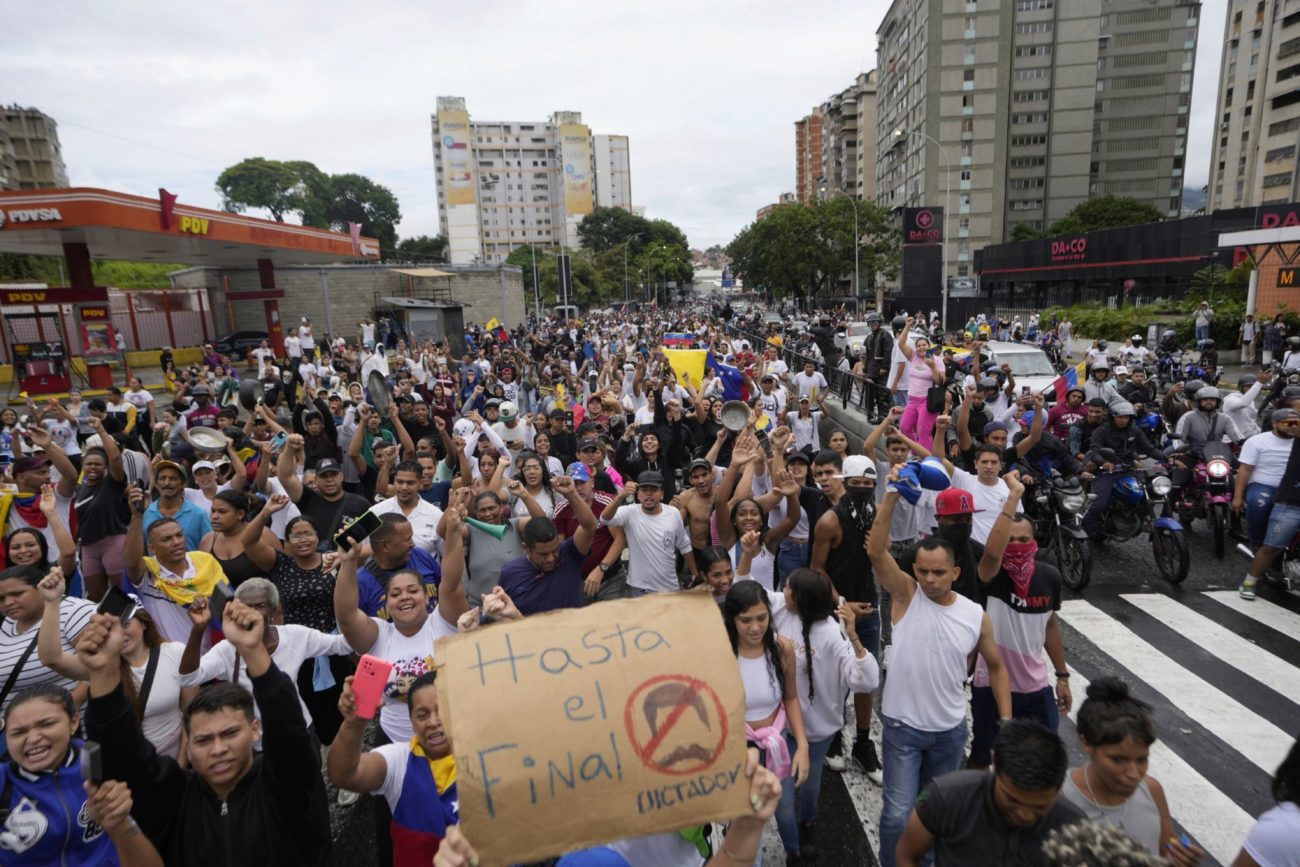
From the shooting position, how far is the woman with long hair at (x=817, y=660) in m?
3.60

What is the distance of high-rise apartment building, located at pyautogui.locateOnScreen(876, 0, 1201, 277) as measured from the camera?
7012cm

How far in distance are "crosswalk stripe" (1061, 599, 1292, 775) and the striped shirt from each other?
6573mm

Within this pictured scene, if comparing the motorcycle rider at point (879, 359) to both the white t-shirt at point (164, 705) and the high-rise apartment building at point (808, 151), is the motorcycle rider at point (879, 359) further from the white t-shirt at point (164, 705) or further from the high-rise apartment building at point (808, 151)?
the high-rise apartment building at point (808, 151)

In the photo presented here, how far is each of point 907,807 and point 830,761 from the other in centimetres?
126

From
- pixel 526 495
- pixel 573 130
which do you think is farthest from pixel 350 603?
pixel 573 130

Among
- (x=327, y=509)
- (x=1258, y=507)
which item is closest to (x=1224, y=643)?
(x=1258, y=507)

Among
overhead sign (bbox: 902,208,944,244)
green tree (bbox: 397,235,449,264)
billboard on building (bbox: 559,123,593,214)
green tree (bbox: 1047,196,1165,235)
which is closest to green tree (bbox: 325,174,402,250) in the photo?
green tree (bbox: 397,235,449,264)

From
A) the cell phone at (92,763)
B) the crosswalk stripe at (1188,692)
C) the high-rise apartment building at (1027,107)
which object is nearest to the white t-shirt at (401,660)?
the cell phone at (92,763)

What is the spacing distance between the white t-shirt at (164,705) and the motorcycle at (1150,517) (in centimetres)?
821

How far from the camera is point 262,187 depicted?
96250 millimetres

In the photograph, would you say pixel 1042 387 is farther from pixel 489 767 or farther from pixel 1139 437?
pixel 489 767

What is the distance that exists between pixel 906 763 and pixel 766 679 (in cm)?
79

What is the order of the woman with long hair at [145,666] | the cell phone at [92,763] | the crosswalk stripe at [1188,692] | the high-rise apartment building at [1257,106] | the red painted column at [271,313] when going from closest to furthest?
1. the cell phone at [92,763]
2. the woman with long hair at [145,666]
3. the crosswalk stripe at [1188,692]
4. the red painted column at [271,313]
5. the high-rise apartment building at [1257,106]

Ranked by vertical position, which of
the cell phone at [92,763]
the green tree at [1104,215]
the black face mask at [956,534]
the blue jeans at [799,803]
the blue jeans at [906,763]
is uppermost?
the green tree at [1104,215]
